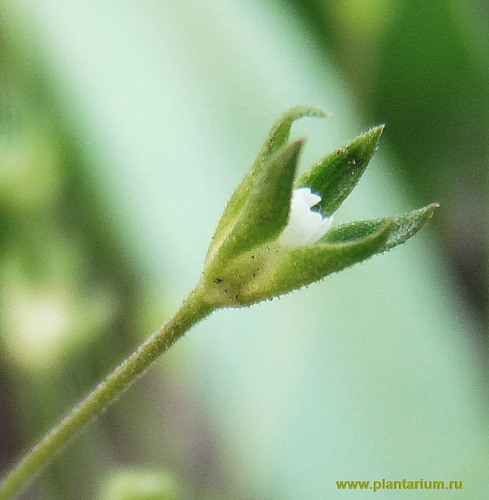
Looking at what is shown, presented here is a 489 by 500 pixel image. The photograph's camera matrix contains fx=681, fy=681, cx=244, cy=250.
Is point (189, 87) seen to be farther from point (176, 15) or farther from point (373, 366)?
point (373, 366)

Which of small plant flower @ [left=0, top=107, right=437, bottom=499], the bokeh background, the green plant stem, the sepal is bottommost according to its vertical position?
the green plant stem

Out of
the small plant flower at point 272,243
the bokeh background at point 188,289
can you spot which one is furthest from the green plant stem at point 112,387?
the bokeh background at point 188,289

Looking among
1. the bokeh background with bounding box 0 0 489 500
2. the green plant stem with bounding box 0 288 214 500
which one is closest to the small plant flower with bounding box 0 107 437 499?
the green plant stem with bounding box 0 288 214 500

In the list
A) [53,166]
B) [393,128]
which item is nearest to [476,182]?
[393,128]

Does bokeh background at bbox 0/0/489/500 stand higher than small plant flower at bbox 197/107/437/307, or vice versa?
bokeh background at bbox 0/0/489/500

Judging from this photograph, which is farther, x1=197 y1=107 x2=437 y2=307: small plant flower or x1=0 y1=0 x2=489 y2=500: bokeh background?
x1=0 y1=0 x2=489 y2=500: bokeh background

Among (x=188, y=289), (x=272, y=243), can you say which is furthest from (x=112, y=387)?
(x=188, y=289)

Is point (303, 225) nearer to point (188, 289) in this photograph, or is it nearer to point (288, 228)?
point (288, 228)

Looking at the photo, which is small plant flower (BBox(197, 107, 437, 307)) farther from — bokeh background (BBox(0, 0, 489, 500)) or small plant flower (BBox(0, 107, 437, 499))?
bokeh background (BBox(0, 0, 489, 500))

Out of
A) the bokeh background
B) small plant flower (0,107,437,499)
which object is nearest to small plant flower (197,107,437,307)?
small plant flower (0,107,437,499)
